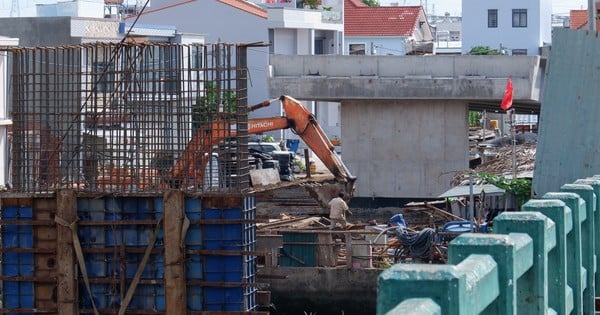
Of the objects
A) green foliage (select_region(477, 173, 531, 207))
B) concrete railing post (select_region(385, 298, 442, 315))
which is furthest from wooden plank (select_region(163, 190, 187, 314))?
concrete railing post (select_region(385, 298, 442, 315))

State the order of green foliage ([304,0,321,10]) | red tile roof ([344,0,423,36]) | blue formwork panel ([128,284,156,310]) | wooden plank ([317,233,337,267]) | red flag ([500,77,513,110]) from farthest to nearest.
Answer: red tile roof ([344,0,423,36]), green foliage ([304,0,321,10]), red flag ([500,77,513,110]), wooden plank ([317,233,337,267]), blue formwork panel ([128,284,156,310])

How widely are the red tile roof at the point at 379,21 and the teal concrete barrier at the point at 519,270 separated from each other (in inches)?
2670

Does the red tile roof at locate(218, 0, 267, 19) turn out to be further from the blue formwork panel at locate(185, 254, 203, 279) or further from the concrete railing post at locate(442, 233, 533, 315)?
the concrete railing post at locate(442, 233, 533, 315)

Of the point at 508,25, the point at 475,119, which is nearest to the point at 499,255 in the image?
the point at 475,119

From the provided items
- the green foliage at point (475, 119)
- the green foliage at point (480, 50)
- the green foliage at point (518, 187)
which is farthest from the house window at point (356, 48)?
the green foliage at point (518, 187)

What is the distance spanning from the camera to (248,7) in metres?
63.2

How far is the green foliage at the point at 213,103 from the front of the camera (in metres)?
20.4

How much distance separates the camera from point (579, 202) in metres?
8.30

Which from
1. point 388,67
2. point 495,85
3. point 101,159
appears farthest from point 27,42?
point 101,159

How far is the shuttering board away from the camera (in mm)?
19859

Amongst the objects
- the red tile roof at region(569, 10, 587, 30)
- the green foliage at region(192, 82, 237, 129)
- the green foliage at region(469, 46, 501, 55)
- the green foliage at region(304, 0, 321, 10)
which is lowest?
the green foliage at region(192, 82, 237, 129)

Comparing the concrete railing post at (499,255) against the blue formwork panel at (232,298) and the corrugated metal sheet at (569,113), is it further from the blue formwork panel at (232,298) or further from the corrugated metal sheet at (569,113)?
the blue formwork panel at (232,298)

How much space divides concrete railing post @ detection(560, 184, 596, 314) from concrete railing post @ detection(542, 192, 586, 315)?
47 cm

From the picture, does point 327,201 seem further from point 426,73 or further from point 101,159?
point 101,159
